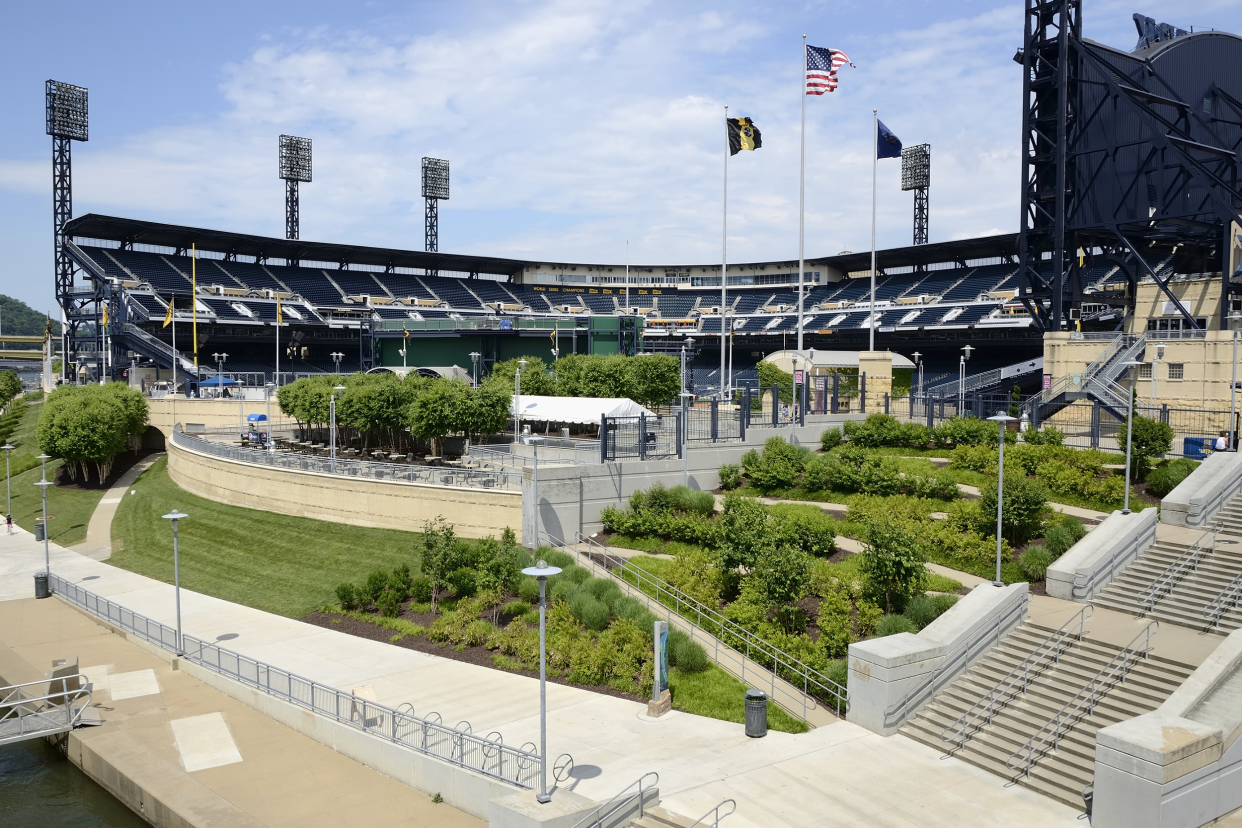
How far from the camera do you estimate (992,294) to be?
7694 centimetres

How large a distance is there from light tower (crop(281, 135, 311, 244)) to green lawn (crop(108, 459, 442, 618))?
2473 inches

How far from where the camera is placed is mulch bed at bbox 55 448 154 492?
162ft

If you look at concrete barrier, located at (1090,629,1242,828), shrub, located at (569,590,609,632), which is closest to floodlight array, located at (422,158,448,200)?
shrub, located at (569,590,609,632)

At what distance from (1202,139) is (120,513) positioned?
64276 mm

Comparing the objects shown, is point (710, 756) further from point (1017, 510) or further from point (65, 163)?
point (65, 163)

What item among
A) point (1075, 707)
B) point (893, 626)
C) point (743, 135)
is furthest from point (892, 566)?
point (743, 135)

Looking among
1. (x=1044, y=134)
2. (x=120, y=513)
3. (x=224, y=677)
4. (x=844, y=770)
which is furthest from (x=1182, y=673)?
(x=120, y=513)

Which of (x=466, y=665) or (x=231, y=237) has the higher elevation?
(x=231, y=237)

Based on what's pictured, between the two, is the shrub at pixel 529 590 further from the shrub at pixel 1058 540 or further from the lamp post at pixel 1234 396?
the lamp post at pixel 1234 396

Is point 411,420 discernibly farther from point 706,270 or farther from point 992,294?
point 706,270

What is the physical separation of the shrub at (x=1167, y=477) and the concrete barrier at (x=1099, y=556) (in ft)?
16.1

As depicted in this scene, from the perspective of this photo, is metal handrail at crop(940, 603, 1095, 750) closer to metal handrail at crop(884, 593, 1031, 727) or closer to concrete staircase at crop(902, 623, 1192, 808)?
concrete staircase at crop(902, 623, 1192, 808)

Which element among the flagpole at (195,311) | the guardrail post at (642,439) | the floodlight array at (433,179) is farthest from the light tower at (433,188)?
the guardrail post at (642,439)

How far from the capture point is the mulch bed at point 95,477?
49.4 meters
